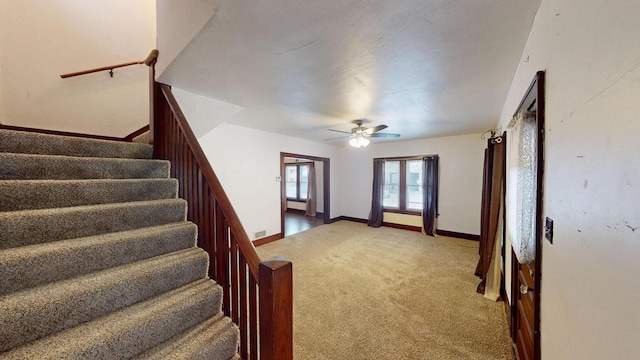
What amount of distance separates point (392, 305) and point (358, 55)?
2.47 meters

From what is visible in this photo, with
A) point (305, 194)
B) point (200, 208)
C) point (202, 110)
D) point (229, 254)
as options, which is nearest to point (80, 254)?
point (200, 208)

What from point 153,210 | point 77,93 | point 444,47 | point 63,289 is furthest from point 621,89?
point 77,93

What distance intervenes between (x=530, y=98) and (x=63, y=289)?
277 centimetres

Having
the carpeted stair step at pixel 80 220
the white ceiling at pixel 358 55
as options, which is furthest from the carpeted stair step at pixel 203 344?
the white ceiling at pixel 358 55

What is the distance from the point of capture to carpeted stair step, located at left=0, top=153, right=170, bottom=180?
4.82 feet

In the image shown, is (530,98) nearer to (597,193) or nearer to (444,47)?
(444,47)

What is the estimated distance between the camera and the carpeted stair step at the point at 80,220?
3.99ft

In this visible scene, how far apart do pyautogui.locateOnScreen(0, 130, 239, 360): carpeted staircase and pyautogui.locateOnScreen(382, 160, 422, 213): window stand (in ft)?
16.8

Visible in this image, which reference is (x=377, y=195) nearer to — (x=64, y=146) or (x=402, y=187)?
(x=402, y=187)

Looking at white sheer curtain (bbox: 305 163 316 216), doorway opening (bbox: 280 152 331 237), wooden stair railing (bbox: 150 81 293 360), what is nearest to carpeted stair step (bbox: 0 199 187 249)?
wooden stair railing (bbox: 150 81 293 360)

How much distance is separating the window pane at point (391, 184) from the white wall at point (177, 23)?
5.18 meters

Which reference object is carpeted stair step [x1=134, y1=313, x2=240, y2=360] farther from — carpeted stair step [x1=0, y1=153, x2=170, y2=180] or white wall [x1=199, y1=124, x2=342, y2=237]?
white wall [x1=199, y1=124, x2=342, y2=237]

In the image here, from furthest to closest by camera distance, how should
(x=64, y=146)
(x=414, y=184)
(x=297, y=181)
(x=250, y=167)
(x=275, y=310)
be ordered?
(x=297, y=181), (x=414, y=184), (x=250, y=167), (x=64, y=146), (x=275, y=310)

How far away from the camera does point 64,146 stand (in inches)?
72.0
